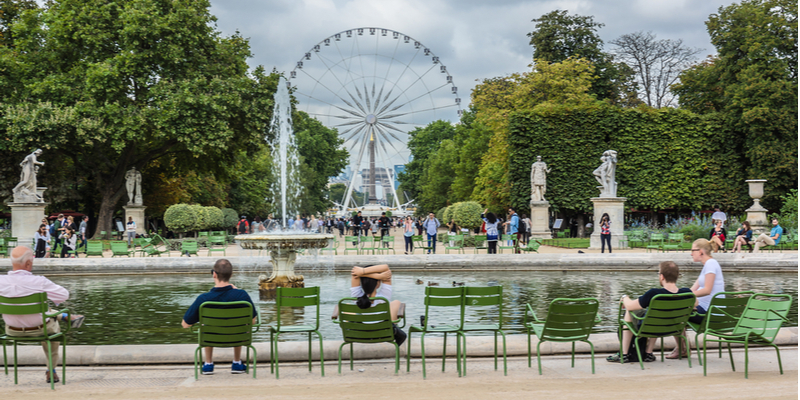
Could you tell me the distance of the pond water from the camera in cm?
878

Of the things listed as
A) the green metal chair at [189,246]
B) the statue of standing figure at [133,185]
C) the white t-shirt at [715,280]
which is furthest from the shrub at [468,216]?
the white t-shirt at [715,280]

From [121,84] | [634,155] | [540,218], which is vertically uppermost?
[121,84]

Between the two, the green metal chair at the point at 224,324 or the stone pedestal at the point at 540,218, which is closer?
the green metal chair at the point at 224,324

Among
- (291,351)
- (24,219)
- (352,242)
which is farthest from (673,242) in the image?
(24,219)

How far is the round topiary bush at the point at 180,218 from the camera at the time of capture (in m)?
31.6

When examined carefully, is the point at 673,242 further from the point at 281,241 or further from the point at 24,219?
the point at 24,219

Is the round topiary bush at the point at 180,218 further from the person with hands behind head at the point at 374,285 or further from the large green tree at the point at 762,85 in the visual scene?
the person with hands behind head at the point at 374,285

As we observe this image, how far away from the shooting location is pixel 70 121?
27.1 m

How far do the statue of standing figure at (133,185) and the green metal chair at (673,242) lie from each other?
2246 centimetres

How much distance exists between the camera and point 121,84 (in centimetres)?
2839

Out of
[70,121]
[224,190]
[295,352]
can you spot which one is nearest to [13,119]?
[70,121]

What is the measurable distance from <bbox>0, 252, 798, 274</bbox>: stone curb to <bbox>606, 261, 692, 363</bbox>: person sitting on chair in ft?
33.3

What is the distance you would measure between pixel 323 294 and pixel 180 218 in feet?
68.7

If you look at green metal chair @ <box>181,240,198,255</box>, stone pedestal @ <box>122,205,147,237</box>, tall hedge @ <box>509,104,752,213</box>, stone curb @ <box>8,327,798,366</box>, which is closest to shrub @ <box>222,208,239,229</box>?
stone pedestal @ <box>122,205,147,237</box>
